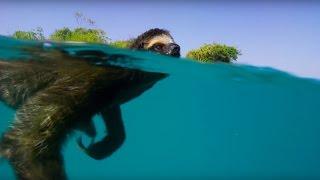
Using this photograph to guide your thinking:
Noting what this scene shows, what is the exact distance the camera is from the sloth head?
762 cm

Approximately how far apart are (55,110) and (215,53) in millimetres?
15244

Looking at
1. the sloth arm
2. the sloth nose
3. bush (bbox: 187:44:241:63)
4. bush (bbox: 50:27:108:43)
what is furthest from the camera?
bush (bbox: 187:44:241:63)

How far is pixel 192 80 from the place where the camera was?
956 inches

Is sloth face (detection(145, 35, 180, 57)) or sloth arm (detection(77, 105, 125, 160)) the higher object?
sloth face (detection(145, 35, 180, 57))

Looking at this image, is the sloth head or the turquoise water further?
the turquoise water

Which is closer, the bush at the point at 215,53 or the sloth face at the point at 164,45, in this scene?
the sloth face at the point at 164,45

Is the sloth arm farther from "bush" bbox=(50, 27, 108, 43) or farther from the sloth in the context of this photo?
"bush" bbox=(50, 27, 108, 43)

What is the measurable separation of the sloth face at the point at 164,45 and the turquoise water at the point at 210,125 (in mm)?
1829

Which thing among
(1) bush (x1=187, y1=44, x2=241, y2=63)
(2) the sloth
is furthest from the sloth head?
(1) bush (x1=187, y1=44, x2=241, y2=63)

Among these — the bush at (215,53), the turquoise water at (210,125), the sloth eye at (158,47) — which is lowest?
the turquoise water at (210,125)

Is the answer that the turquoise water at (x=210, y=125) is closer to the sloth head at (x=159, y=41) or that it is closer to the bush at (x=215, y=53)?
the bush at (x=215, y=53)

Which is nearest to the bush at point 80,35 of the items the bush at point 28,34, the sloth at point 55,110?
the bush at point 28,34

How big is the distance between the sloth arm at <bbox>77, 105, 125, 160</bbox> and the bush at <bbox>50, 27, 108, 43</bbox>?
30.3ft

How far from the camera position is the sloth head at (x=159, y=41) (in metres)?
7.62
